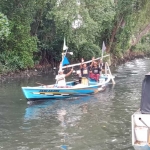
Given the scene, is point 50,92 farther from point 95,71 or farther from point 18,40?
point 18,40

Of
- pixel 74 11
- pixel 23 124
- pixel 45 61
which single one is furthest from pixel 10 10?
pixel 23 124

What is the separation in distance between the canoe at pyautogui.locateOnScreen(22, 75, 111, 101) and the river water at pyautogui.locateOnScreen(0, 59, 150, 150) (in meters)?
0.35

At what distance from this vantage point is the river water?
12.4m

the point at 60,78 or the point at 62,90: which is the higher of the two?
the point at 60,78

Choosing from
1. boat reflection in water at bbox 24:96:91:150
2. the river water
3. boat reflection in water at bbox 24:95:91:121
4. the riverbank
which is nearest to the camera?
the river water

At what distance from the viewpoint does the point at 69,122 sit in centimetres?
1513

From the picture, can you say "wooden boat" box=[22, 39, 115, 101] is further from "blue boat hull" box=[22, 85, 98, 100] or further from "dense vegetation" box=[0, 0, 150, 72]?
"dense vegetation" box=[0, 0, 150, 72]

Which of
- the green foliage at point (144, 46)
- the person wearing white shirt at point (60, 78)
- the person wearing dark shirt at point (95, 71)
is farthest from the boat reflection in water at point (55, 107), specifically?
the green foliage at point (144, 46)

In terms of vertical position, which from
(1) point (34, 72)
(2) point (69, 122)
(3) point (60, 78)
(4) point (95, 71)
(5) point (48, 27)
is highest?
(5) point (48, 27)

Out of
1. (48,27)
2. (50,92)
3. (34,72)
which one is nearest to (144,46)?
(48,27)

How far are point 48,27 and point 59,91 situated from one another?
1376cm

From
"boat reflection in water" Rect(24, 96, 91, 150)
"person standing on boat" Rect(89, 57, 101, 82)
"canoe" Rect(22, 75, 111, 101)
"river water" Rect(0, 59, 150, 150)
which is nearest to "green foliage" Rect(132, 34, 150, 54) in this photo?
"person standing on boat" Rect(89, 57, 101, 82)

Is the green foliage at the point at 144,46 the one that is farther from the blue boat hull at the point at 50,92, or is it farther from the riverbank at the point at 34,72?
the blue boat hull at the point at 50,92

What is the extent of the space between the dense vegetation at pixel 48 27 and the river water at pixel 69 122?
684cm
